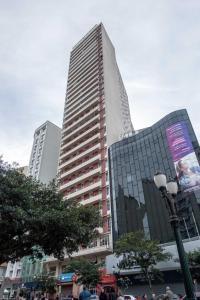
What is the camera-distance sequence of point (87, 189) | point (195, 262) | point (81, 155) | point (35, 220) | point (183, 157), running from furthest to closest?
point (81, 155) → point (87, 189) → point (183, 157) → point (195, 262) → point (35, 220)

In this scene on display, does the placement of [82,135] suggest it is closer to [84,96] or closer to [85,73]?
[84,96]

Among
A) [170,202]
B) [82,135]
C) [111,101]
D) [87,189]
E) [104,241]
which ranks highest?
[111,101]

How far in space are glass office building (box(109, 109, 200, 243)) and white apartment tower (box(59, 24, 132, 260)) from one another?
2223mm

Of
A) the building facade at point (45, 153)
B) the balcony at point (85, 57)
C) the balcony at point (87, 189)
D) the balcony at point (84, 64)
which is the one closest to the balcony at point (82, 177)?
the balcony at point (87, 189)

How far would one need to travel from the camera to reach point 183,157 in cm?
3341

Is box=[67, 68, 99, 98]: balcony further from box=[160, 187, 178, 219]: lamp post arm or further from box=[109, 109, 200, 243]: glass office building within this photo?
box=[160, 187, 178, 219]: lamp post arm

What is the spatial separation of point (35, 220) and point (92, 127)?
129 ft

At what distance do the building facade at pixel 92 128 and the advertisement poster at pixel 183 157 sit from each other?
12.7 metres

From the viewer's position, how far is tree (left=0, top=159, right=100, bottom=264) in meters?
12.4

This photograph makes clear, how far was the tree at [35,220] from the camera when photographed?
1244 centimetres

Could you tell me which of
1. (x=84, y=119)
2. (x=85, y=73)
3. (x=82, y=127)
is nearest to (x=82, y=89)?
(x=85, y=73)

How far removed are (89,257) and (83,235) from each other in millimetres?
24013

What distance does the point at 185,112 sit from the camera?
38.2 meters

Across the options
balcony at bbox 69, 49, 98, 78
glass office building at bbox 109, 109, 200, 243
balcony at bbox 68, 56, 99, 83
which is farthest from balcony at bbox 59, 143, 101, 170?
balcony at bbox 69, 49, 98, 78
